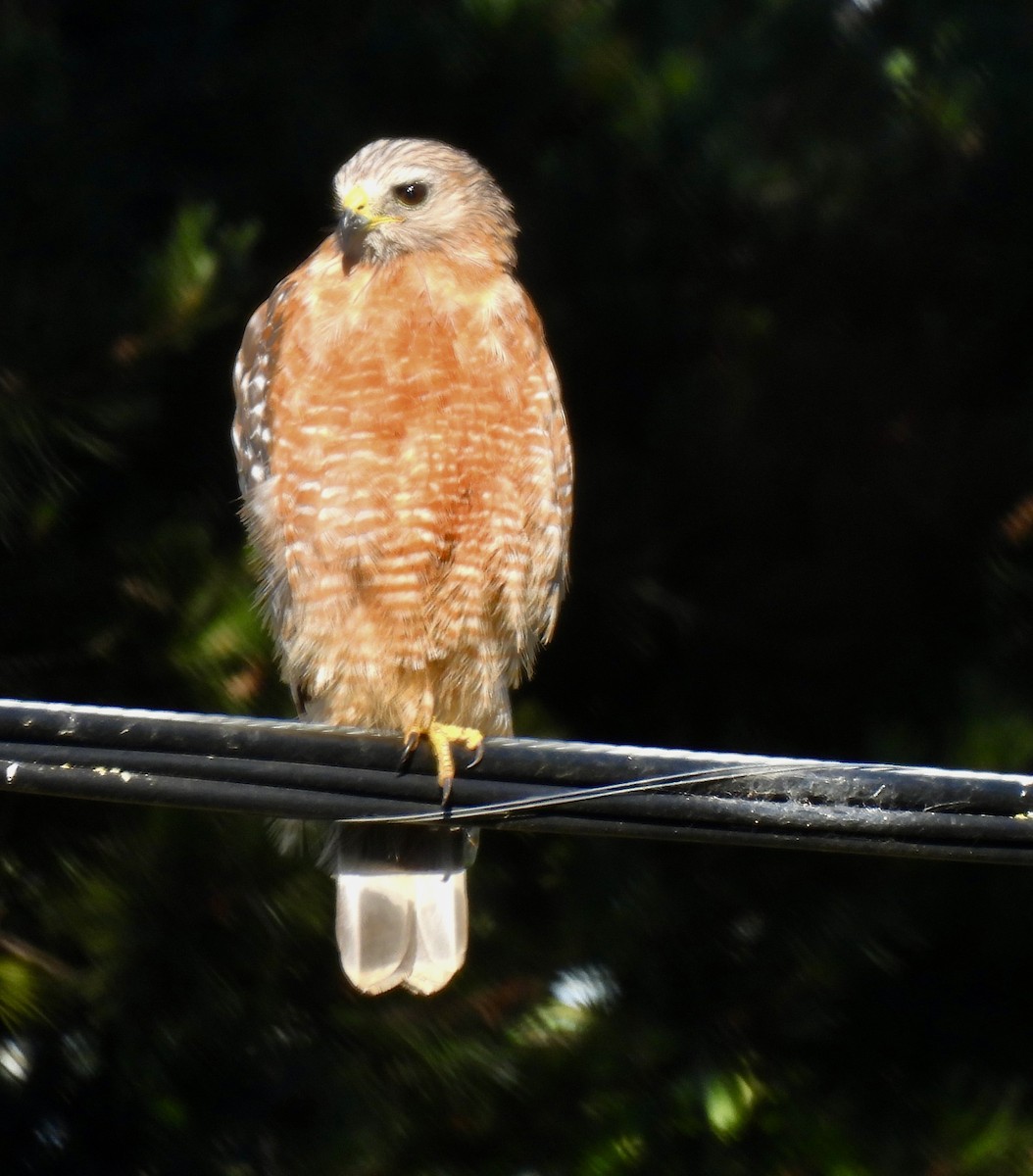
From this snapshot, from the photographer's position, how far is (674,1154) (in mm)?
3561

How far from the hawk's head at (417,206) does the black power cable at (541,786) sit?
5.31ft

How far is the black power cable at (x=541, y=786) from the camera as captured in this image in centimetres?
191

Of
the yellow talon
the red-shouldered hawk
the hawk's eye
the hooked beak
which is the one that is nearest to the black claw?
the yellow talon

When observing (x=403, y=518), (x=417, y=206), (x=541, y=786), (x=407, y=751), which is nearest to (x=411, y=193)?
(x=417, y=206)

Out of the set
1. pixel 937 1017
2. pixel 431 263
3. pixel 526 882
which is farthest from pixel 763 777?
pixel 937 1017

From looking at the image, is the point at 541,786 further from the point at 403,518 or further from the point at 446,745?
the point at 403,518

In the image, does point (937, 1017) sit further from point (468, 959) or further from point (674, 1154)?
point (468, 959)

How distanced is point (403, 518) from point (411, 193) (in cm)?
81

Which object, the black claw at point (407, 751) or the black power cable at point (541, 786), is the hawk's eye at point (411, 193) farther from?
the black power cable at point (541, 786)

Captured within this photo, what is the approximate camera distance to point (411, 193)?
3.47 metres

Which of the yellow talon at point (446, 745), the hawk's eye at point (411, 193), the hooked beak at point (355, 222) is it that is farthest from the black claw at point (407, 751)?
the hawk's eye at point (411, 193)

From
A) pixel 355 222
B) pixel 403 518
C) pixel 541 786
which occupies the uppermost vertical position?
pixel 355 222

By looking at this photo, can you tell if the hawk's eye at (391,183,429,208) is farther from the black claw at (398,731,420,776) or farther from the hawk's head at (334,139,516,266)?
the black claw at (398,731,420,776)

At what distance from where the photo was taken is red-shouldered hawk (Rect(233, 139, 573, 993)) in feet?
9.96
